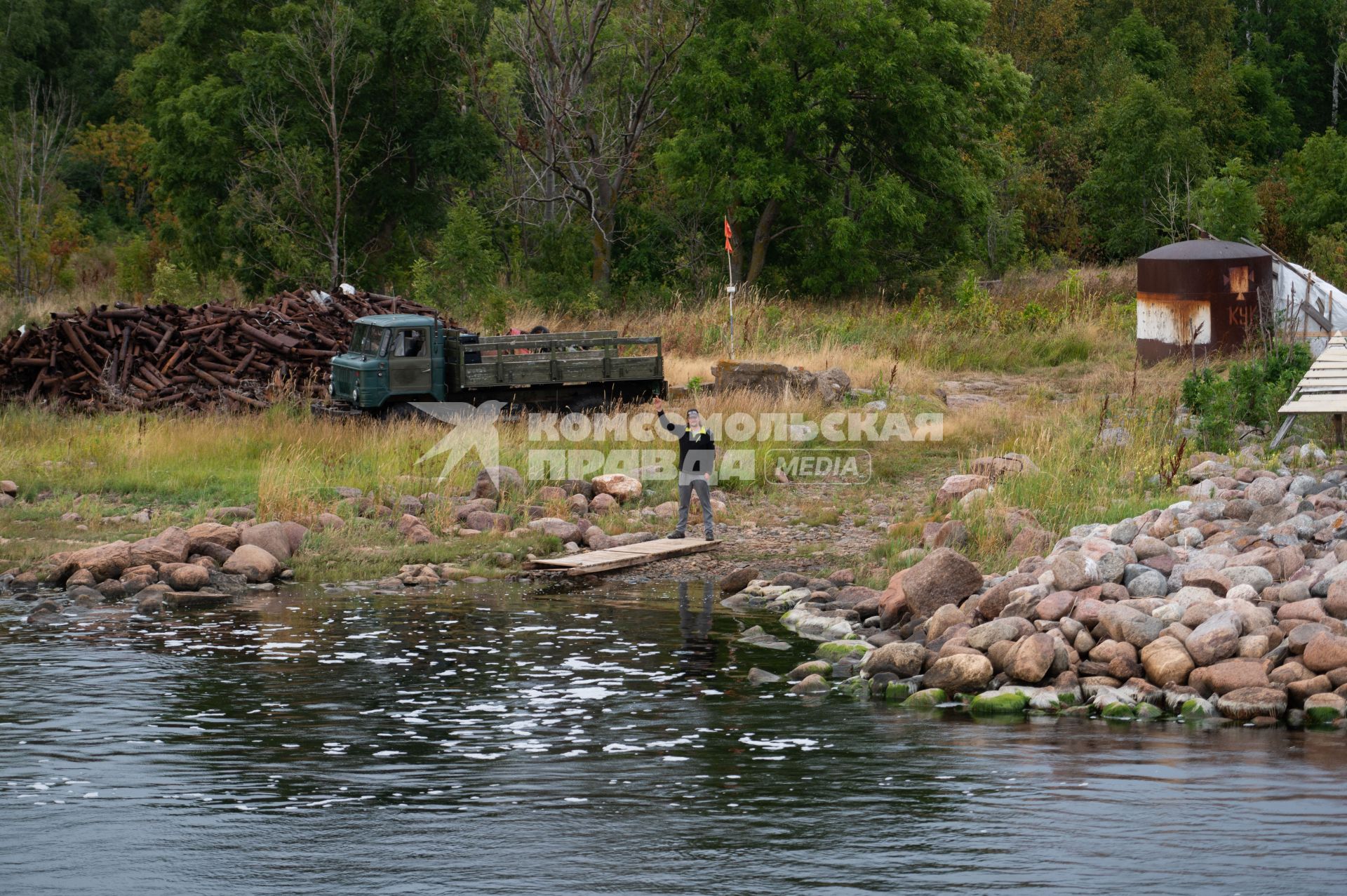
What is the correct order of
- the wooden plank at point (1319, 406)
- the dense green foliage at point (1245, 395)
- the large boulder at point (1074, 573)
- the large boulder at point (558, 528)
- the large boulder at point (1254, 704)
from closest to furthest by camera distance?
the large boulder at point (1254, 704), the large boulder at point (1074, 573), the wooden plank at point (1319, 406), the large boulder at point (558, 528), the dense green foliage at point (1245, 395)

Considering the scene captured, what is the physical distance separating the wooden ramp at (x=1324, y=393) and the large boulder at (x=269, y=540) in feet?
38.1

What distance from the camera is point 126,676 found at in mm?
12148

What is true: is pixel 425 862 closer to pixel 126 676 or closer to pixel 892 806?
pixel 892 806

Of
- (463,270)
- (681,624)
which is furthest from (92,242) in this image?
(681,624)

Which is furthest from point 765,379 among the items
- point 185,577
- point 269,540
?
point 185,577

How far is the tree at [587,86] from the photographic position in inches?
Answer: 1512

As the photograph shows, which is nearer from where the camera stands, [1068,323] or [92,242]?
[1068,323]

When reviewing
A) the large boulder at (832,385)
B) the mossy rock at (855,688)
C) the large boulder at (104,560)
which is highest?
the large boulder at (832,385)

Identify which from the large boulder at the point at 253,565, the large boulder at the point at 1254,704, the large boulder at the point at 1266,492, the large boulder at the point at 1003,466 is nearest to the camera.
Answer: the large boulder at the point at 1254,704

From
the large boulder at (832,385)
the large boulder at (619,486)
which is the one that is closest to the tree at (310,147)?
the large boulder at (832,385)

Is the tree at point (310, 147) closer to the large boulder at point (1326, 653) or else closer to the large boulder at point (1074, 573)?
the large boulder at point (1074, 573)

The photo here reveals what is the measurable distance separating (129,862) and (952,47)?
32.7 metres

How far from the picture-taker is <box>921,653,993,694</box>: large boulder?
11680 millimetres

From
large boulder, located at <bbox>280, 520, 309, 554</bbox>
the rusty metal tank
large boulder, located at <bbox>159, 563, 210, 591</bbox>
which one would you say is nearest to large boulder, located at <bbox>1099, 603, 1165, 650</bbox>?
large boulder, located at <bbox>159, 563, 210, 591</bbox>
